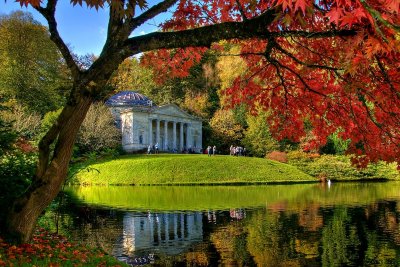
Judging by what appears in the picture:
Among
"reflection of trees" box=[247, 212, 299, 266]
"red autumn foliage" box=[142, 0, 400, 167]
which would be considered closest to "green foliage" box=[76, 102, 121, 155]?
"reflection of trees" box=[247, 212, 299, 266]

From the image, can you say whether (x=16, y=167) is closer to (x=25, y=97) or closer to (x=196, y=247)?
(x=196, y=247)

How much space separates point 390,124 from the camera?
23.9ft

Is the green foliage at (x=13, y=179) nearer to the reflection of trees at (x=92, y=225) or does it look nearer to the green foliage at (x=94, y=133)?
the reflection of trees at (x=92, y=225)

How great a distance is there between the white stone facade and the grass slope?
46.2 ft

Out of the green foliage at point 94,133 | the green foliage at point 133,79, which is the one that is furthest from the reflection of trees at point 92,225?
the green foliage at point 133,79

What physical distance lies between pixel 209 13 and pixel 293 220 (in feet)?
28.0

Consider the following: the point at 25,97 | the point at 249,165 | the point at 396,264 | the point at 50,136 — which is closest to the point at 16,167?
the point at 50,136

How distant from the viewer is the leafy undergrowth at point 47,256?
222 inches

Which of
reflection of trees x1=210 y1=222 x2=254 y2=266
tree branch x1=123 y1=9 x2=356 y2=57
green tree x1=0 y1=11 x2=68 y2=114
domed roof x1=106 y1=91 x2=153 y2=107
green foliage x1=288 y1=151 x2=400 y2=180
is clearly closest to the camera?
tree branch x1=123 y1=9 x2=356 y2=57

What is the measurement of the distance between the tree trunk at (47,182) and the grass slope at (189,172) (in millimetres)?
28897

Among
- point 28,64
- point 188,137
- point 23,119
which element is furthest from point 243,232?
point 188,137

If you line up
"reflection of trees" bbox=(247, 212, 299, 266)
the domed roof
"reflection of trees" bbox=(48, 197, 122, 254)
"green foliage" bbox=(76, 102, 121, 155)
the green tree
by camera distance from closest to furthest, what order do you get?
"reflection of trees" bbox=(247, 212, 299, 266) < "reflection of trees" bbox=(48, 197, 122, 254) < "green foliage" bbox=(76, 102, 121, 155) < the green tree < the domed roof

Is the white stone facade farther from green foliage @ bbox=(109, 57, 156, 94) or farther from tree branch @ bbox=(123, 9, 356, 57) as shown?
tree branch @ bbox=(123, 9, 356, 57)

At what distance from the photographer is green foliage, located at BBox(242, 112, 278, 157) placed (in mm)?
52500
